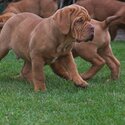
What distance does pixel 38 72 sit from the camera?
18.4ft

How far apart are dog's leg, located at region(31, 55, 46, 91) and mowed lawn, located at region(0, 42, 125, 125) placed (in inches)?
3.4

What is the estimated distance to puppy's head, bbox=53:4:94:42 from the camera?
536 centimetres

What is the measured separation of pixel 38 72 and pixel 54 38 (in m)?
0.41

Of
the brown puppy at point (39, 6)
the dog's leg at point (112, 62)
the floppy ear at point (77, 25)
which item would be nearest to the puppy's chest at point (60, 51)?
the floppy ear at point (77, 25)

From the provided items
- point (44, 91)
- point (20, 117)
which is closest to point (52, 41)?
point (44, 91)

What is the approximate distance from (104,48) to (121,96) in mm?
1329

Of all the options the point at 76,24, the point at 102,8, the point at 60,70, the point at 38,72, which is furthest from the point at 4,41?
the point at 102,8

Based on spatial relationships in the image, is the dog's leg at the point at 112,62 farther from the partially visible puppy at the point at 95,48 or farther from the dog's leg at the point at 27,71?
the dog's leg at the point at 27,71

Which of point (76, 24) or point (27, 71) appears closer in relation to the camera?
point (76, 24)

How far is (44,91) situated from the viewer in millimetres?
5547

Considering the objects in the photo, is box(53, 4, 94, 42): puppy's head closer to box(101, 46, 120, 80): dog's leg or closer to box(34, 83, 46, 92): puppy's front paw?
box(34, 83, 46, 92): puppy's front paw

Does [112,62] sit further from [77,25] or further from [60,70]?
[77,25]

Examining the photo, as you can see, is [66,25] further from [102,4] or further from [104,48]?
[102,4]

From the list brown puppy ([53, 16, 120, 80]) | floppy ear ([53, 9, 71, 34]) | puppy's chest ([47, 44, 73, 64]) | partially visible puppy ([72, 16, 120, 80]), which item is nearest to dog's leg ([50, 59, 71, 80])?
brown puppy ([53, 16, 120, 80])
